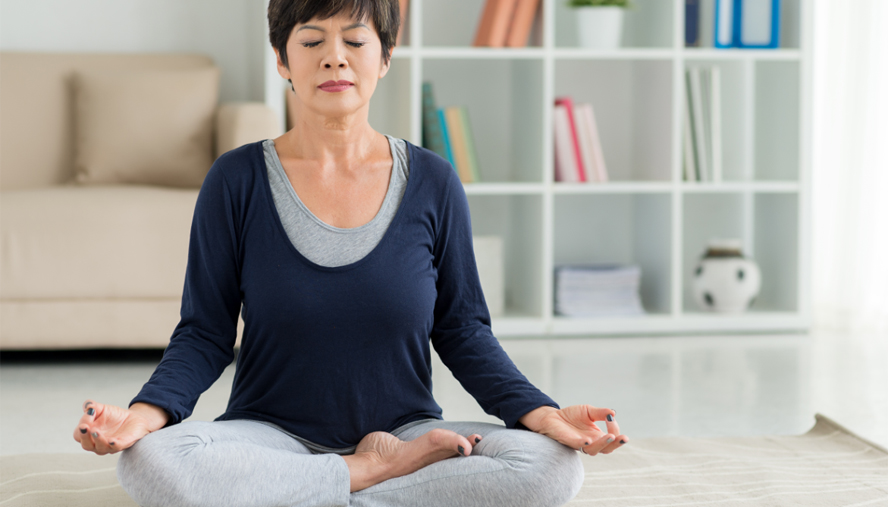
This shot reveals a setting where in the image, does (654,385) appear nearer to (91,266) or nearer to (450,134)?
(450,134)

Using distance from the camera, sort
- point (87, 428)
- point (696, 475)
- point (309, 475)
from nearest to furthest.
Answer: point (87, 428) < point (309, 475) < point (696, 475)

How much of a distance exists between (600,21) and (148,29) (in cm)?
148

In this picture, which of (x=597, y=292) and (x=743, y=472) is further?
(x=597, y=292)

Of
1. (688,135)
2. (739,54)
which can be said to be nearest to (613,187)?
(688,135)

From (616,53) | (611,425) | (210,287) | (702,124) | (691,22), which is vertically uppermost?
(691,22)

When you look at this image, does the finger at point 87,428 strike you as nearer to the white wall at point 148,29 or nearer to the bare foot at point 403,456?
the bare foot at point 403,456

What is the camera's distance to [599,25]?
267 centimetres

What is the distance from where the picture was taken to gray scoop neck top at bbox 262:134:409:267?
1.07m

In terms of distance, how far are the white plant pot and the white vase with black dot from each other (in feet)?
2.30

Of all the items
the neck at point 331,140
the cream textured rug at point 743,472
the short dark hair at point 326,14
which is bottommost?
the cream textured rug at point 743,472

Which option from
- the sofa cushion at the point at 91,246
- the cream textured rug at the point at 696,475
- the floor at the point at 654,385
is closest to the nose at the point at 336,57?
the cream textured rug at the point at 696,475

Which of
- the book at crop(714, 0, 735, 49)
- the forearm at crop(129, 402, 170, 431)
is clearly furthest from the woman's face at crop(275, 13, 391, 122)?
the book at crop(714, 0, 735, 49)

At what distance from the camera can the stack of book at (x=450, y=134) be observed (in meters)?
2.64

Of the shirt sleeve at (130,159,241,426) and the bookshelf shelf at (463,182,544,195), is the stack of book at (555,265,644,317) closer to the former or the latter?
the bookshelf shelf at (463,182,544,195)
